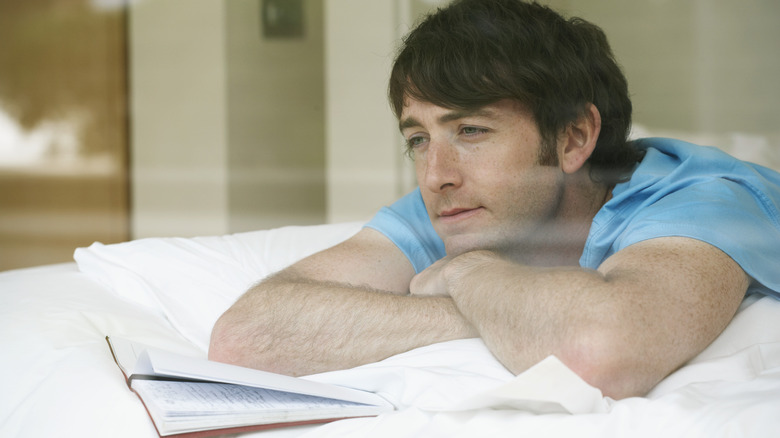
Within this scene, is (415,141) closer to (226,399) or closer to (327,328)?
(327,328)

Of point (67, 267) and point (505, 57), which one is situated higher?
point (505, 57)

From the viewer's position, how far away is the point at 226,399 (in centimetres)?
63

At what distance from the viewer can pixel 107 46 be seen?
180cm

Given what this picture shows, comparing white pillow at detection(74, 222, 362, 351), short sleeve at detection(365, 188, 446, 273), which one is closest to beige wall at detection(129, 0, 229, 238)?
white pillow at detection(74, 222, 362, 351)

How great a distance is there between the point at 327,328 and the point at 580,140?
1.62 ft

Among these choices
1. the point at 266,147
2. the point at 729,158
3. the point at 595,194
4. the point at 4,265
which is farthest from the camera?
the point at 4,265

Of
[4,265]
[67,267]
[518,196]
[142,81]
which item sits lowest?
[4,265]

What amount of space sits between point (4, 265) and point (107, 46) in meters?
0.70

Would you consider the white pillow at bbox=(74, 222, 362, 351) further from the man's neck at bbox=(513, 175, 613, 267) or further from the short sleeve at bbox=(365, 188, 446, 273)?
the man's neck at bbox=(513, 175, 613, 267)

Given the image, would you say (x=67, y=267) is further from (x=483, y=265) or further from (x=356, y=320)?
(x=483, y=265)

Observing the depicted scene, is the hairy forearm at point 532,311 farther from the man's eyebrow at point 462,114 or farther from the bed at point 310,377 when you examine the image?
the man's eyebrow at point 462,114

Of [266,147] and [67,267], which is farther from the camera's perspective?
[266,147]

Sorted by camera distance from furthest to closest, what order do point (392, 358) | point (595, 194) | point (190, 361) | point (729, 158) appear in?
point (595, 194) < point (729, 158) < point (392, 358) < point (190, 361)

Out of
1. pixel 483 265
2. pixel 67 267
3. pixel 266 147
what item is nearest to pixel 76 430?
pixel 483 265
